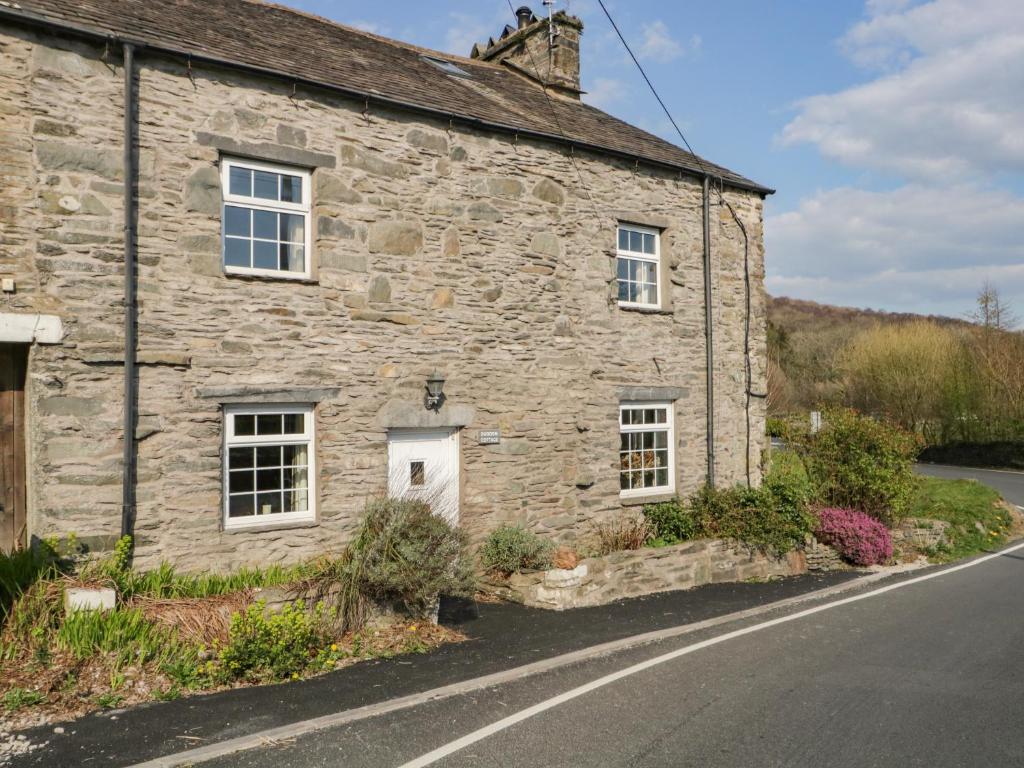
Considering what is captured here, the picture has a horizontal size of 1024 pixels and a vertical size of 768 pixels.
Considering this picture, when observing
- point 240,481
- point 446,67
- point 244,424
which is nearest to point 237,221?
point 244,424

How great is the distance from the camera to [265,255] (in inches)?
392

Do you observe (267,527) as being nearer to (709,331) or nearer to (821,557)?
(709,331)

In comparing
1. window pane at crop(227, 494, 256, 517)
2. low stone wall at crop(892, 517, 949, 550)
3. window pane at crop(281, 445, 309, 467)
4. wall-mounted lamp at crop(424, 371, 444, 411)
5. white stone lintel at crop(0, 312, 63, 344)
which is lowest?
low stone wall at crop(892, 517, 949, 550)

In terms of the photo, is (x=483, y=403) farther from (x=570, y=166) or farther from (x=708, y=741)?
(x=708, y=741)

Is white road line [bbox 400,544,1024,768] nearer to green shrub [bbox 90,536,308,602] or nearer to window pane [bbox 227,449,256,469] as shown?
green shrub [bbox 90,536,308,602]

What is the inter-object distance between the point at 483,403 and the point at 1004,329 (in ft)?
110

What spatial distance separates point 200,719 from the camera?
237 inches

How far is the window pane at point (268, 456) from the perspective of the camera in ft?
31.9

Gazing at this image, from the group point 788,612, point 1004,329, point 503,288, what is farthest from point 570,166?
point 1004,329

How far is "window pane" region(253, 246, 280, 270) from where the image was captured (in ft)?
32.4

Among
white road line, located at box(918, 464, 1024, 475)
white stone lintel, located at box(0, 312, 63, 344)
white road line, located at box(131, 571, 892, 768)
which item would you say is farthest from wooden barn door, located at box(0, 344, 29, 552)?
white road line, located at box(918, 464, 1024, 475)

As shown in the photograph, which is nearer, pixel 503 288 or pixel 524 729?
pixel 524 729

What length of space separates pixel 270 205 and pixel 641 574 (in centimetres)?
672

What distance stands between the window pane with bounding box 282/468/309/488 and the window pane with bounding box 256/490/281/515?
167 millimetres
